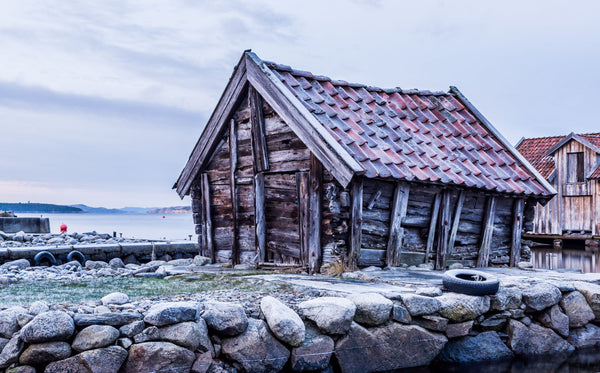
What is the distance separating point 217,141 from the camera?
13.3 meters

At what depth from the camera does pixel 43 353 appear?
5.88 metres

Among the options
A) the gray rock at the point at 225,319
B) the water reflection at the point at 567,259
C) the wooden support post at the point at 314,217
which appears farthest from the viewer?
the water reflection at the point at 567,259

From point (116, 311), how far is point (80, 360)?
2.23 ft

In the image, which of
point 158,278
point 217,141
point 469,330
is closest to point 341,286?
point 469,330

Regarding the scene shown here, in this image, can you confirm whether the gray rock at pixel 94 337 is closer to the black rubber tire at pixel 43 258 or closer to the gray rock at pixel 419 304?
the gray rock at pixel 419 304

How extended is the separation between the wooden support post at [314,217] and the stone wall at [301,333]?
8.75 feet

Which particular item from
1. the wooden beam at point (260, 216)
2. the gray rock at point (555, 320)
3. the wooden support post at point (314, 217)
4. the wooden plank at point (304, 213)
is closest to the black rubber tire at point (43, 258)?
the wooden beam at point (260, 216)

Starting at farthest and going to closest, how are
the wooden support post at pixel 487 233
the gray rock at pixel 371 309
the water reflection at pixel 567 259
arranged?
the water reflection at pixel 567 259
the wooden support post at pixel 487 233
the gray rock at pixel 371 309

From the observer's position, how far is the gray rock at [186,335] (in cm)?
629

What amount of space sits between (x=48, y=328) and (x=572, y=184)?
32119mm

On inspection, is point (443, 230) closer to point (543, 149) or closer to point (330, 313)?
point (330, 313)

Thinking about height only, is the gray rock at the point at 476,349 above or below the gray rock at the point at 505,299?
below

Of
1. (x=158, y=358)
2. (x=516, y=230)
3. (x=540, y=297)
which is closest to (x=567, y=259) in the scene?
(x=516, y=230)

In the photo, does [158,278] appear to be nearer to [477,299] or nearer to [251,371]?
[251,371]
